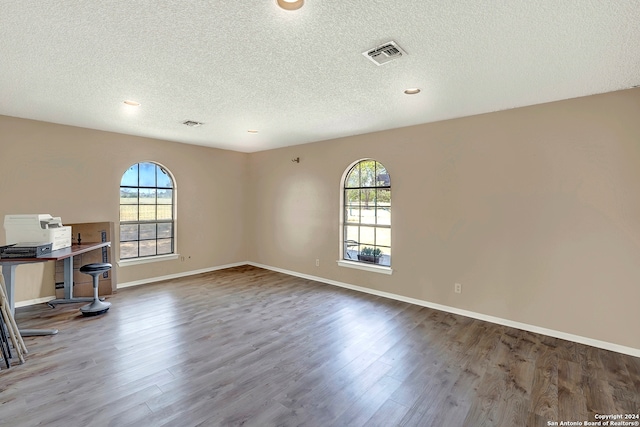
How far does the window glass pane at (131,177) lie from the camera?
16.7 ft

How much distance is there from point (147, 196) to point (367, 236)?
415 cm

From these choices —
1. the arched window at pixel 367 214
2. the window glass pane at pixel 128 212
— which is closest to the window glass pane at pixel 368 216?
the arched window at pixel 367 214

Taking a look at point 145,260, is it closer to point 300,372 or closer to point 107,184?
point 107,184

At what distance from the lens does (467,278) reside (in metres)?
3.81

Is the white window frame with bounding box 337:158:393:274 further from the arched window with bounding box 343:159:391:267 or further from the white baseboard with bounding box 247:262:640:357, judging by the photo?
the white baseboard with bounding box 247:262:640:357

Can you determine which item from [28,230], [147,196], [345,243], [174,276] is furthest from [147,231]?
[345,243]

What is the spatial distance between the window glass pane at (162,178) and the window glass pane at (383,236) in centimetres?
410

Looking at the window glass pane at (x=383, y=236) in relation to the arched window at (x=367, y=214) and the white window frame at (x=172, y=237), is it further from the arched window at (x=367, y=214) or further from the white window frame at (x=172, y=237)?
the white window frame at (x=172, y=237)

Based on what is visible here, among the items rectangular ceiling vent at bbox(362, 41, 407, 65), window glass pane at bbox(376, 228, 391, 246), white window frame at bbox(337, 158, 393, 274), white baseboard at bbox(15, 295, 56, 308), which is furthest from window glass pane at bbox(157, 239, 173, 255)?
rectangular ceiling vent at bbox(362, 41, 407, 65)

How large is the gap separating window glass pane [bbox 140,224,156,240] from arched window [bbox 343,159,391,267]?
3632 millimetres

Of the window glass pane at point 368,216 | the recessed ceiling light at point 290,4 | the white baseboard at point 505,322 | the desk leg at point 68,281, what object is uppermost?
the recessed ceiling light at point 290,4

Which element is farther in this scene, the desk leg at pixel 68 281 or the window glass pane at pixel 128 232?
the window glass pane at pixel 128 232

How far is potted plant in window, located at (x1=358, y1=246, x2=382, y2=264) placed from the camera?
4.89 metres

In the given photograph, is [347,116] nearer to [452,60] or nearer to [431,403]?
[452,60]
